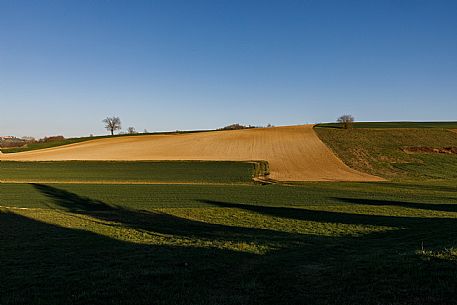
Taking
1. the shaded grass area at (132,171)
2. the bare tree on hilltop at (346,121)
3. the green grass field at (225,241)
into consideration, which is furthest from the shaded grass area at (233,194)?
the bare tree on hilltop at (346,121)

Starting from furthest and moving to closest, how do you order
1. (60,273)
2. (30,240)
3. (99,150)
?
(99,150)
(30,240)
(60,273)

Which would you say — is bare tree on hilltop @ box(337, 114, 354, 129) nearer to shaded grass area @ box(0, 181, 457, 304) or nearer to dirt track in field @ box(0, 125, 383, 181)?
dirt track in field @ box(0, 125, 383, 181)

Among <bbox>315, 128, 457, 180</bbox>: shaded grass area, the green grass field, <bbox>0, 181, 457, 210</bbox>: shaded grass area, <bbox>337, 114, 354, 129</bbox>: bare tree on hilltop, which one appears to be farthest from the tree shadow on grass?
<bbox>337, 114, 354, 129</bbox>: bare tree on hilltop

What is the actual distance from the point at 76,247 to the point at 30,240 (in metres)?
2.97

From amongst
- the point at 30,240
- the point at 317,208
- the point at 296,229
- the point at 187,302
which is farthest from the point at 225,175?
the point at 187,302

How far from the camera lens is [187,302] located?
310 inches

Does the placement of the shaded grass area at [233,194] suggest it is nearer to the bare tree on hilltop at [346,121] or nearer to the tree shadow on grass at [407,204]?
the tree shadow on grass at [407,204]

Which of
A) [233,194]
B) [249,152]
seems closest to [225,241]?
[233,194]

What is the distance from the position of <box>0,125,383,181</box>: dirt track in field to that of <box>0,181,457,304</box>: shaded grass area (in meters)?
14.1

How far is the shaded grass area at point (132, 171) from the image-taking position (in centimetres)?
4169

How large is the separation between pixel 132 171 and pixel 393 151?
3829 centimetres

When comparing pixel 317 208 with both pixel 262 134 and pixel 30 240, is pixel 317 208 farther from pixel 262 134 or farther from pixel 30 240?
pixel 262 134

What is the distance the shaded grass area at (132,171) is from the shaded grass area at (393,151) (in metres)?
15.4

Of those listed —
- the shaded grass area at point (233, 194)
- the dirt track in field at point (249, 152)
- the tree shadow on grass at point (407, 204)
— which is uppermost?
the dirt track in field at point (249, 152)
